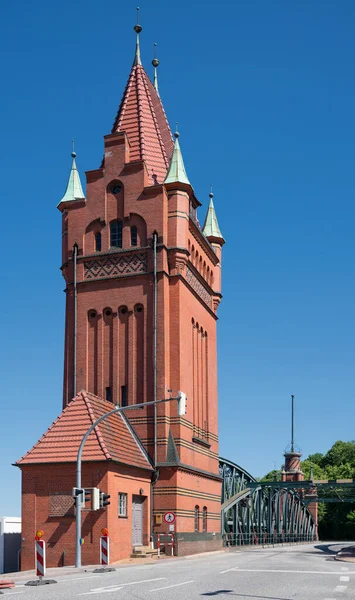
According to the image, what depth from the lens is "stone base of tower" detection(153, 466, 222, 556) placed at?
130ft

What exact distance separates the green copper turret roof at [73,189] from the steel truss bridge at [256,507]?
24455 millimetres

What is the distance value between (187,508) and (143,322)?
31.8ft

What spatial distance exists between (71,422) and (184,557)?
842 cm

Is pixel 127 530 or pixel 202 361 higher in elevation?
pixel 202 361

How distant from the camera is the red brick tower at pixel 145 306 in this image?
41.3 metres

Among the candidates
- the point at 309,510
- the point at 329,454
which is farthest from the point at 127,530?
the point at 329,454

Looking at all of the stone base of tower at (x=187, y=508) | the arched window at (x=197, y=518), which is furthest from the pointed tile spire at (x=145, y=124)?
the arched window at (x=197, y=518)

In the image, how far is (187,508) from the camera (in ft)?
136

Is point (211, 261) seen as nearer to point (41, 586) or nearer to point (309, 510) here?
point (41, 586)

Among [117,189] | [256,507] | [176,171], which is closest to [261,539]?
[256,507]

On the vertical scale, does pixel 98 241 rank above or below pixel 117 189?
below

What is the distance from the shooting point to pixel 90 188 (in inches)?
1794

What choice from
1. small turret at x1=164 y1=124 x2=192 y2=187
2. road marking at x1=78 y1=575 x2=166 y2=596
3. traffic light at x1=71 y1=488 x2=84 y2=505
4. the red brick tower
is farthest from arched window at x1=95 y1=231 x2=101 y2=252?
road marking at x1=78 y1=575 x2=166 y2=596

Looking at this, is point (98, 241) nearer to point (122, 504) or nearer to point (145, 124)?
point (145, 124)
